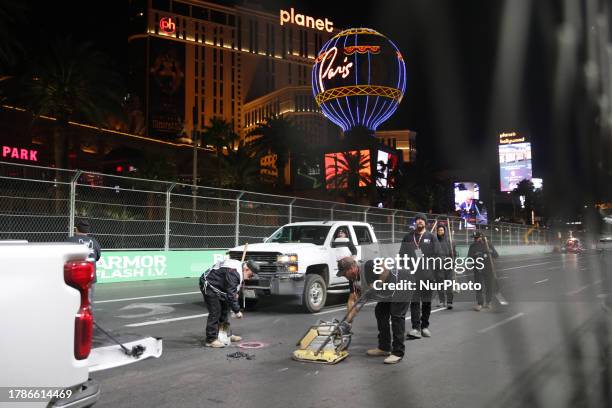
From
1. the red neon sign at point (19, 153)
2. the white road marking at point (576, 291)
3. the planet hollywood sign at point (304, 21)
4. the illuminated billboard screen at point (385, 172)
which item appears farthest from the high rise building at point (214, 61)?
the white road marking at point (576, 291)

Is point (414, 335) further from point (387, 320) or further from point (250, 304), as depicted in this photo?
point (250, 304)

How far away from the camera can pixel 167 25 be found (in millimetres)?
138375

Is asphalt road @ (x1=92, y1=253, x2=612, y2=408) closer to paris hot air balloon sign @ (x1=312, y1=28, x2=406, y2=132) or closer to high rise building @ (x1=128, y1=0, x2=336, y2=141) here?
paris hot air balloon sign @ (x1=312, y1=28, x2=406, y2=132)

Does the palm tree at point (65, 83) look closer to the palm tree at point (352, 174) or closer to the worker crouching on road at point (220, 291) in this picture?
the worker crouching on road at point (220, 291)

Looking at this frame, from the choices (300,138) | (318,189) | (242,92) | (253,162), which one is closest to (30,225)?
(253,162)

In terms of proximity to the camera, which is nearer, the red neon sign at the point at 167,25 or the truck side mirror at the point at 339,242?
the truck side mirror at the point at 339,242

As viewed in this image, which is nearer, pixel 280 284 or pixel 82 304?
pixel 82 304

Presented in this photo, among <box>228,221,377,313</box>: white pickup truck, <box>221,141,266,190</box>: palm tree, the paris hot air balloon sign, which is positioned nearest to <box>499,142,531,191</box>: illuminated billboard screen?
the paris hot air balloon sign

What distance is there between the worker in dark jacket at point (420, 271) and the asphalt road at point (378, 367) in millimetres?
368

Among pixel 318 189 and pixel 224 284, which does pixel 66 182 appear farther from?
pixel 318 189

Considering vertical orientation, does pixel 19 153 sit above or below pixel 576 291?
above

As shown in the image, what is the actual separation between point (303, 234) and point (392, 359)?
558cm

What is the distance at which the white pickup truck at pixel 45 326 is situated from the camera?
2754 mm

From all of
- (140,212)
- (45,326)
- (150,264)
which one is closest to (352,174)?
(150,264)
